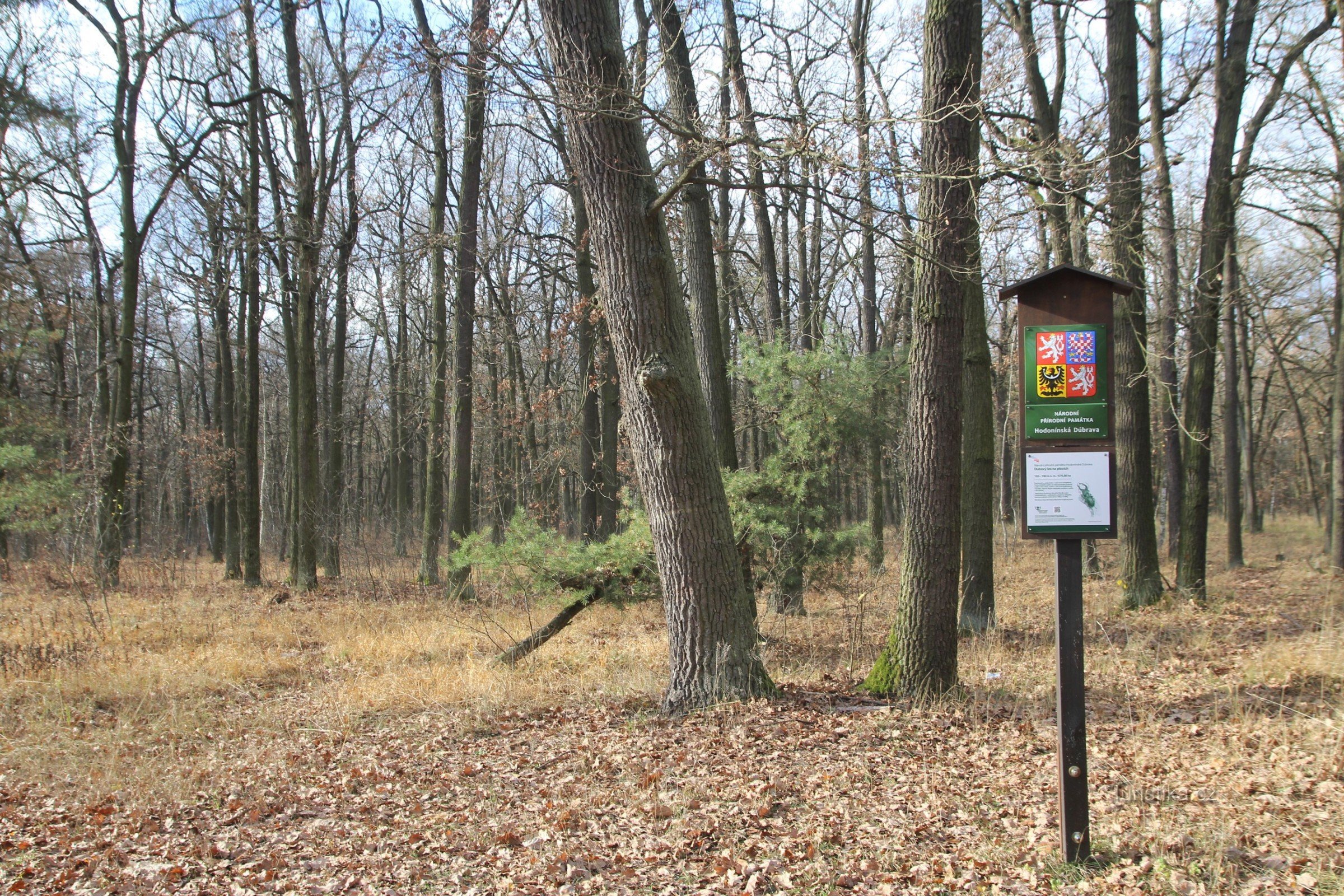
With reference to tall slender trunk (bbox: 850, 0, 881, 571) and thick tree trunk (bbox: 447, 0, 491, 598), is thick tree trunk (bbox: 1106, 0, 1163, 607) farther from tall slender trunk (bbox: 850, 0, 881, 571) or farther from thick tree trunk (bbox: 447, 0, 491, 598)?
thick tree trunk (bbox: 447, 0, 491, 598)

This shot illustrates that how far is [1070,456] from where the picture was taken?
377 cm

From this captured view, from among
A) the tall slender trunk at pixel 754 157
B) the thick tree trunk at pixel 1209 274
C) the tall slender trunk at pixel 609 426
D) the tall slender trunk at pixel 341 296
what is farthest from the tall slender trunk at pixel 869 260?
the tall slender trunk at pixel 341 296

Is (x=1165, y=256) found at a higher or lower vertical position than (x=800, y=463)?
higher

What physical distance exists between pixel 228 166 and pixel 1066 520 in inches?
752

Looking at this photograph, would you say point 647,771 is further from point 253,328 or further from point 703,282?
point 253,328

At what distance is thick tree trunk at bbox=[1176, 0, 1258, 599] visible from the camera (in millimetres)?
10961

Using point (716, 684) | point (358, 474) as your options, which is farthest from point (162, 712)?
point (358, 474)

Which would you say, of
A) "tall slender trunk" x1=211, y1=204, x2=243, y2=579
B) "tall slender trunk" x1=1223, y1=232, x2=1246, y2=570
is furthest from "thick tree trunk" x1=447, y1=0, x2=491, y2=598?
"tall slender trunk" x1=1223, y1=232, x2=1246, y2=570

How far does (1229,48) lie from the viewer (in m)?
11.2

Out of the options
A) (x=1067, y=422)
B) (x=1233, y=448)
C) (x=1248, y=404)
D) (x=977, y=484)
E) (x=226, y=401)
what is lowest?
(x=977, y=484)

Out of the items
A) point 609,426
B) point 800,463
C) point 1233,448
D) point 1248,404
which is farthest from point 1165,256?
point 1248,404

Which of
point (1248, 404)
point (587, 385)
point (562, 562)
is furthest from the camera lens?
point (1248, 404)

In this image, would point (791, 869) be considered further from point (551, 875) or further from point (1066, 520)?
point (1066, 520)

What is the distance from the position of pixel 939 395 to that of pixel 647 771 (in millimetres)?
3613
